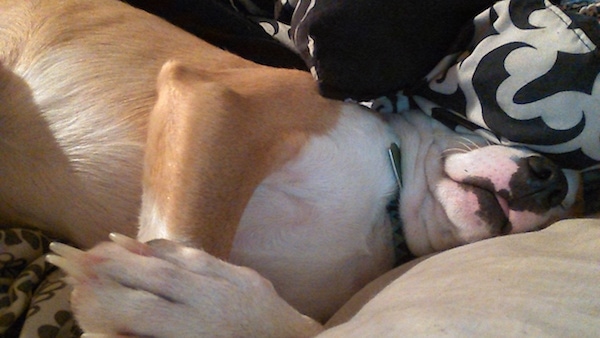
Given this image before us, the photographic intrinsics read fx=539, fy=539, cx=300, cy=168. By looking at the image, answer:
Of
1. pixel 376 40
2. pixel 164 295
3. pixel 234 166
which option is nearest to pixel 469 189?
pixel 376 40

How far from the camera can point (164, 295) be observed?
32.7 inches

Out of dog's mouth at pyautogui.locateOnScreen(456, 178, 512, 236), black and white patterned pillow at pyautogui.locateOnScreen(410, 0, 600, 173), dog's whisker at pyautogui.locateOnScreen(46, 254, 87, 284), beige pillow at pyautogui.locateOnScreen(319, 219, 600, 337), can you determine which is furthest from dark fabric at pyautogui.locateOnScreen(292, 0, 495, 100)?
dog's whisker at pyautogui.locateOnScreen(46, 254, 87, 284)

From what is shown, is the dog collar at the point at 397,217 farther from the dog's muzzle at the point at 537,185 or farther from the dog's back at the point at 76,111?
the dog's back at the point at 76,111

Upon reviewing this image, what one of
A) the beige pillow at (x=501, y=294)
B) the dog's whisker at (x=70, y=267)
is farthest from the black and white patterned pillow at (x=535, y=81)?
the dog's whisker at (x=70, y=267)

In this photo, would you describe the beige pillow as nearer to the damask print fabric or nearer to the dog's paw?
the dog's paw

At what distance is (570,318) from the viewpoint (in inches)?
26.7

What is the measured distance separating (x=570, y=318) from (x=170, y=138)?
2.41ft

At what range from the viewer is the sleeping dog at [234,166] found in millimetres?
1025

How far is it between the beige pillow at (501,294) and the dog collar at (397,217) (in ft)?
0.89

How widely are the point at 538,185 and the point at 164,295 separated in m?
0.74

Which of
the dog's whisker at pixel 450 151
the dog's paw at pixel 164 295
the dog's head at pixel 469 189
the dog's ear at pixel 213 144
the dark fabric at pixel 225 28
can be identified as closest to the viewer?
the dog's paw at pixel 164 295

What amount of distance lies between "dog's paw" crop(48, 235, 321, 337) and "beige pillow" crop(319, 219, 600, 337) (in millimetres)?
156

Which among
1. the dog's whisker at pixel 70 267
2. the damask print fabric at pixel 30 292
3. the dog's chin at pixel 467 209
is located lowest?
the damask print fabric at pixel 30 292

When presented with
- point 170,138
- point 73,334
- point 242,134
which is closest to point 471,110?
point 242,134
